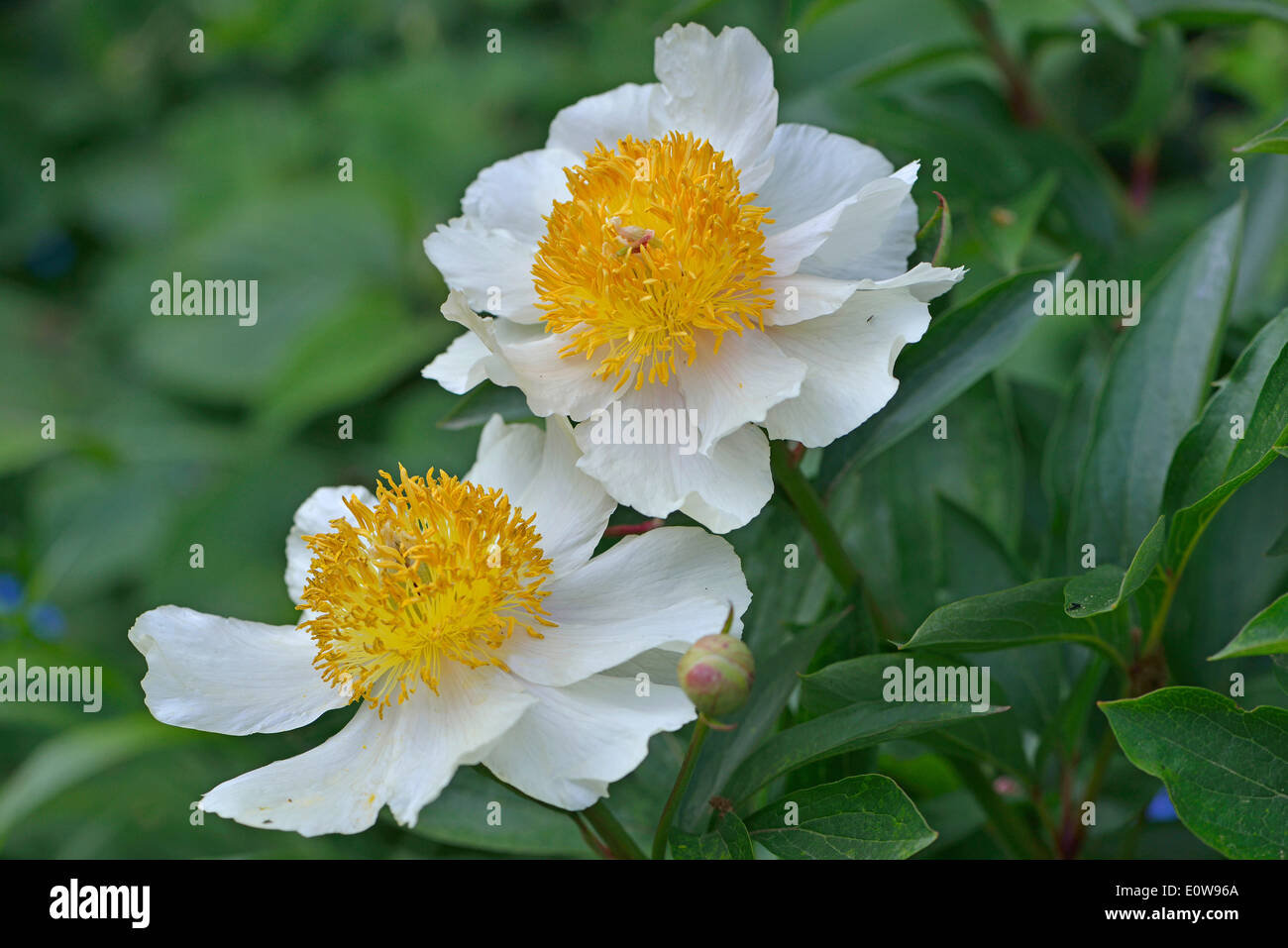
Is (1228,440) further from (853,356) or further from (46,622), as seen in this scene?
(46,622)

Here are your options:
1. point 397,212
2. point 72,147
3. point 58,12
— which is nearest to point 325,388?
point 397,212

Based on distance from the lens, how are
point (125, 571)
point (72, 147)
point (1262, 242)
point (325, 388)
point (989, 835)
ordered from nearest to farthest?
point (989, 835) → point (1262, 242) → point (325, 388) → point (125, 571) → point (72, 147)

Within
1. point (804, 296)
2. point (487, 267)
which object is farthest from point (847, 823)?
A: point (487, 267)

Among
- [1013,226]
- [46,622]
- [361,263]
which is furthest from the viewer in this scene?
[361,263]

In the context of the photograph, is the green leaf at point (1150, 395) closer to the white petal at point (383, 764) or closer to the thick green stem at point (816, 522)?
the thick green stem at point (816, 522)

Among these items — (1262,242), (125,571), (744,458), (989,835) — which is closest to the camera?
(744,458)

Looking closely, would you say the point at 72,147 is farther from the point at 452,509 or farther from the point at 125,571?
the point at 452,509

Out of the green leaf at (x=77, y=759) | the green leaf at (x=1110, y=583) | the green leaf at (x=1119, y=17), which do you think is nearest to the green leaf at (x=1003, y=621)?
the green leaf at (x=1110, y=583)
